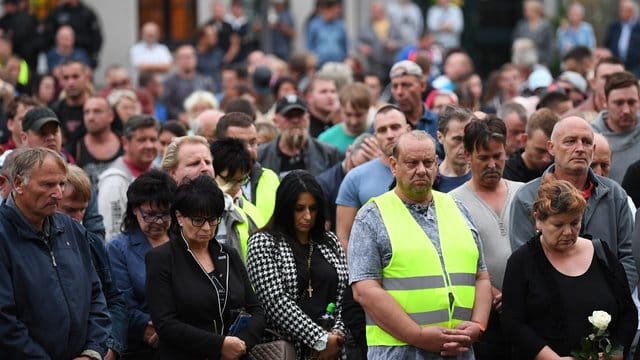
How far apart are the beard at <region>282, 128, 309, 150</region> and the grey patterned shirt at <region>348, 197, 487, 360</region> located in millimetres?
3503

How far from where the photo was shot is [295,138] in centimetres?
1201

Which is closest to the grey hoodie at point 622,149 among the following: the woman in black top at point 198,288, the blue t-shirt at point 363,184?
the blue t-shirt at point 363,184

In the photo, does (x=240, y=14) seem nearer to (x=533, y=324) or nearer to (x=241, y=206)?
(x=241, y=206)

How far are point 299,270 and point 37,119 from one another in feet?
9.57

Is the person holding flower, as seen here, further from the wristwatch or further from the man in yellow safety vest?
the wristwatch

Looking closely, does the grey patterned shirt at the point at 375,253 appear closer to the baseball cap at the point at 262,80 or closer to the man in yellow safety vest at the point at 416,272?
the man in yellow safety vest at the point at 416,272

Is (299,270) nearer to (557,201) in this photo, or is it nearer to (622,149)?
(557,201)

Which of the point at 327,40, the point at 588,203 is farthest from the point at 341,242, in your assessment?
the point at 327,40

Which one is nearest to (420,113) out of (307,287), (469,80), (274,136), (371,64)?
(274,136)

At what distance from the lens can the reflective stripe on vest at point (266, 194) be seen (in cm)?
1045

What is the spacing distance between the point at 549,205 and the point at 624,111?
3.18 m

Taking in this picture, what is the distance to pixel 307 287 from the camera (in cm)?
921

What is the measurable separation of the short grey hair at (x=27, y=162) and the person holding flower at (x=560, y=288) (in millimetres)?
2943

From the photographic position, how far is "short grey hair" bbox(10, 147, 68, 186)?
326 inches
